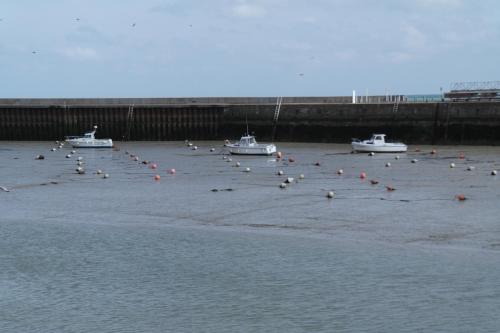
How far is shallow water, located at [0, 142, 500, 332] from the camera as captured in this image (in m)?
13.8

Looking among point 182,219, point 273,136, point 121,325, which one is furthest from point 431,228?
point 273,136

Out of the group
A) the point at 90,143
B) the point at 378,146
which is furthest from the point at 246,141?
the point at 90,143

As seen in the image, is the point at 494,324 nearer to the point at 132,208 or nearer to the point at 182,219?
the point at 182,219

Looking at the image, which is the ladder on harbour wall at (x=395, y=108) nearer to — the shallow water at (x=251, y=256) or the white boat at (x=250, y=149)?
the white boat at (x=250, y=149)

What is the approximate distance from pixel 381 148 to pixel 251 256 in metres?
34.3

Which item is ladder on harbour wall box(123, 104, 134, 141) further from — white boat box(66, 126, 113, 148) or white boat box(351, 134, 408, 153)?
white boat box(351, 134, 408, 153)

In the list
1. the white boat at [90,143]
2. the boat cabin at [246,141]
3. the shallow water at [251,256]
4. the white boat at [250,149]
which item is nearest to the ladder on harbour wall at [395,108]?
the white boat at [250,149]

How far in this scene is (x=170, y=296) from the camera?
592 inches

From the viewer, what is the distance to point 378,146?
51250mm

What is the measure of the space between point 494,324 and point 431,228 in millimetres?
8301

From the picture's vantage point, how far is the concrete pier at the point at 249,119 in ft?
181

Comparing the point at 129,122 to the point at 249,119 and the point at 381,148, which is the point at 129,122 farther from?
the point at 381,148

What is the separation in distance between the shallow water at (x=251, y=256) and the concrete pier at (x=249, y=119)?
21.3 meters

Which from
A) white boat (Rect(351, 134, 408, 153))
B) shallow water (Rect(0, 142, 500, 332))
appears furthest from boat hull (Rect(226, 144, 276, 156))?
shallow water (Rect(0, 142, 500, 332))
